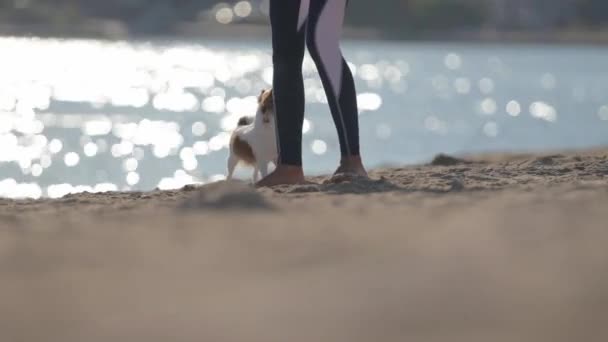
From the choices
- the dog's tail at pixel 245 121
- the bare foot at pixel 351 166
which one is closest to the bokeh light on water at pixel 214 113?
the dog's tail at pixel 245 121

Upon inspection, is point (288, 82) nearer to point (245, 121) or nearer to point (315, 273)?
point (245, 121)

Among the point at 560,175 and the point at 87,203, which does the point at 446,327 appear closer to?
the point at 87,203

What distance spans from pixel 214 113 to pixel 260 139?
63.3ft

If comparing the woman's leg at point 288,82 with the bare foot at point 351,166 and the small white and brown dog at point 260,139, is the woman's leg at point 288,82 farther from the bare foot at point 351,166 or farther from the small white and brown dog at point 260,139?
the small white and brown dog at point 260,139

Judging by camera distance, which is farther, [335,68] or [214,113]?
[214,113]

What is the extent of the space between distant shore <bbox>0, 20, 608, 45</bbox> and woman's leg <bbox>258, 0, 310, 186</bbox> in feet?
236

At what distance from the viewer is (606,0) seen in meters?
84.9

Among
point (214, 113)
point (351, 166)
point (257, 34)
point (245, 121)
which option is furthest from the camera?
point (257, 34)

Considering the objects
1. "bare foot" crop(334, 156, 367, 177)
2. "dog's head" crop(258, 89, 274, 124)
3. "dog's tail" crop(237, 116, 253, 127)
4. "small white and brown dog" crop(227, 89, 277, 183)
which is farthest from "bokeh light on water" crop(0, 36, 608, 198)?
"bare foot" crop(334, 156, 367, 177)

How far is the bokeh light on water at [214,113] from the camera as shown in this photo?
16.6 metres

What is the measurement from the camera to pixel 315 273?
10.6 ft

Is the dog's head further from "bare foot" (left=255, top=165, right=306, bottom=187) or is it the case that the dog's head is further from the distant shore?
the distant shore

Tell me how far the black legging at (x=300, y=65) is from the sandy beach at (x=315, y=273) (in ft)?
5.24

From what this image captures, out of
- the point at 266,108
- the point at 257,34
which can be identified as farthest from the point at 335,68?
the point at 257,34
